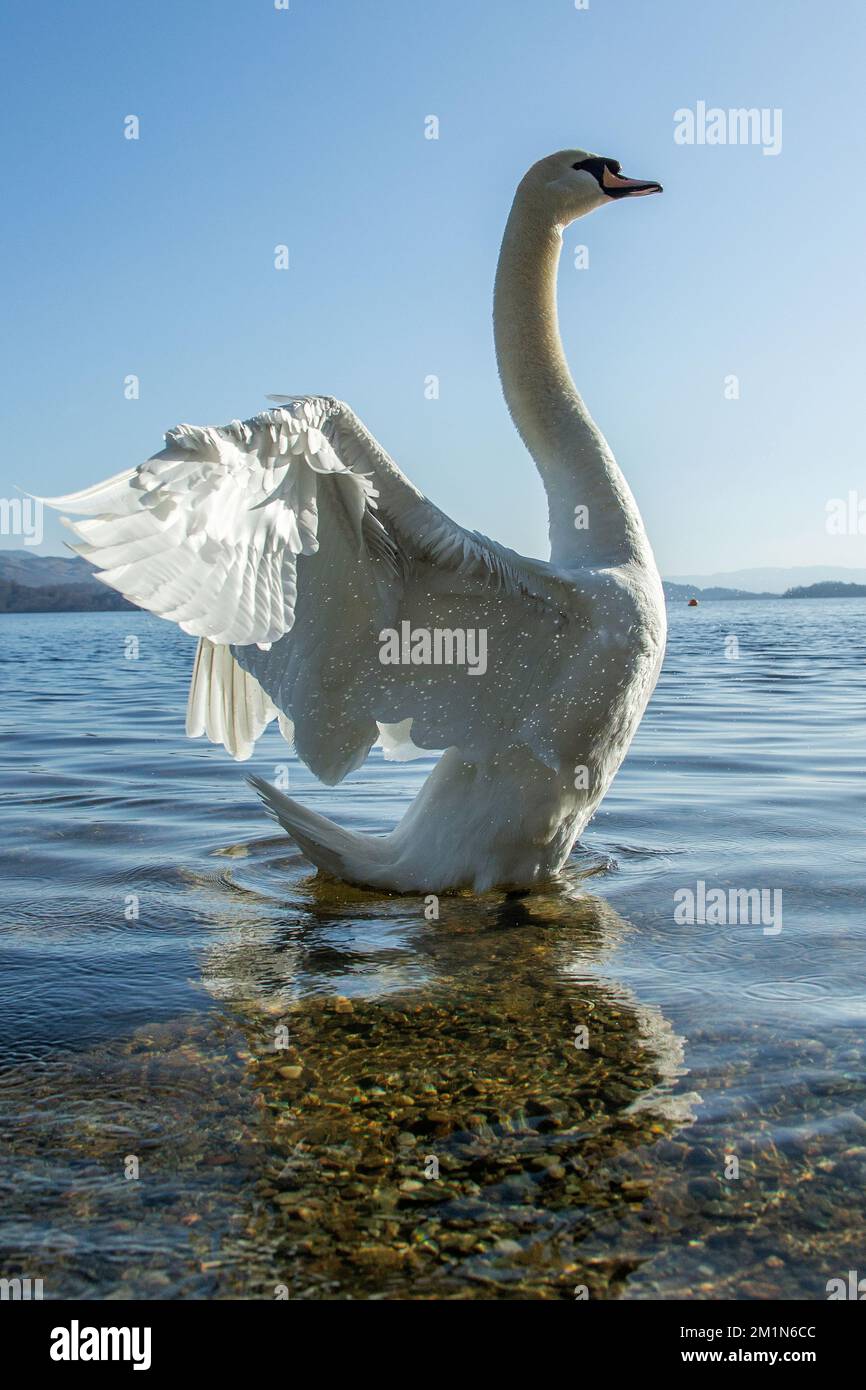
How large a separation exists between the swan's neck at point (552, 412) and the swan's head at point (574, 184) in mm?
95

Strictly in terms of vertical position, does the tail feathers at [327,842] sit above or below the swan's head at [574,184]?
below

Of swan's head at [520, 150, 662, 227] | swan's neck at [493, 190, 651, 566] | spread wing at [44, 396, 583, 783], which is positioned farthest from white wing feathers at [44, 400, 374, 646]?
swan's head at [520, 150, 662, 227]

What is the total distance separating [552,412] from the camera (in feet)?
19.0

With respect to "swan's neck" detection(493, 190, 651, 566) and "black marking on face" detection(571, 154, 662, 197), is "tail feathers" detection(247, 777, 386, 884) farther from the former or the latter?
"black marking on face" detection(571, 154, 662, 197)

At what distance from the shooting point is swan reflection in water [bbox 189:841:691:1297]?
101 inches

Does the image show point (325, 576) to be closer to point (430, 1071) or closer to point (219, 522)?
point (219, 522)

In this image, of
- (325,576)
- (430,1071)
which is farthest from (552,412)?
(430,1071)

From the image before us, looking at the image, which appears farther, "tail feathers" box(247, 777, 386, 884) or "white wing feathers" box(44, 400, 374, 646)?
"tail feathers" box(247, 777, 386, 884)

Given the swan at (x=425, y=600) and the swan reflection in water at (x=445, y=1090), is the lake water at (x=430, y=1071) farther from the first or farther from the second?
the swan at (x=425, y=600)

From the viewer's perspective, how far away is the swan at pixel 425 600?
363 centimetres

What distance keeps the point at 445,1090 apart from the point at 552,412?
11.4 ft

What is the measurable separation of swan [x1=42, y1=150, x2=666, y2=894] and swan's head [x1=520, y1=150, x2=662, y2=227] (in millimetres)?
11

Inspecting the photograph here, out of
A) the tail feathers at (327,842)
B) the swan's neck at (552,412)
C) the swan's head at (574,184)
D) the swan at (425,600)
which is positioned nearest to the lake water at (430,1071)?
the tail feathers at (327,842)
